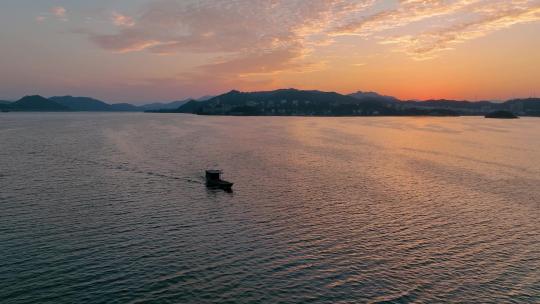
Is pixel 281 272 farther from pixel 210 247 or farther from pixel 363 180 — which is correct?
pixel 363 180

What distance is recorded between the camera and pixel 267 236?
56375mm

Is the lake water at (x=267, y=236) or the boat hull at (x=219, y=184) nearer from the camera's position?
the lake water at (x=267, y=236)

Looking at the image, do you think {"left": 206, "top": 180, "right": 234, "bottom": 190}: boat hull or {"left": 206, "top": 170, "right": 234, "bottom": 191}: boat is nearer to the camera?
{"left": 206, "top": 180, "right": 234, "bottom": 190}: boat hull

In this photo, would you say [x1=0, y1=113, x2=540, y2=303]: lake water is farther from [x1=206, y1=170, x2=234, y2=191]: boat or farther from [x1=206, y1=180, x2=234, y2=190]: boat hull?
[x1=206, y1=170, x2=234, y2=191]: boat

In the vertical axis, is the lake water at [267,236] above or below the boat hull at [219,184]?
below

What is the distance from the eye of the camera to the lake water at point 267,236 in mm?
40594

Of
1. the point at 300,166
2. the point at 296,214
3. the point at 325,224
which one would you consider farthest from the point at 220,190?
the point at 300,166

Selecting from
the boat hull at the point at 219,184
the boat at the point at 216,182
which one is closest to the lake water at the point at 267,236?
the boat hull at the point at 219,184

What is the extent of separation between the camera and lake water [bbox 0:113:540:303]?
40.6m

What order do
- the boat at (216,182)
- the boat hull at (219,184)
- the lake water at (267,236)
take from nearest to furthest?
the lake water at (267,236), the boat hull at (219,184), the boat at (216,182)

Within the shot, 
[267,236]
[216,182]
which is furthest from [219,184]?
[267,236]

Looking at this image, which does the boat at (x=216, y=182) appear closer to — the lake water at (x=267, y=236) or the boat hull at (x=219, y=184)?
the boat hull at (x=219, y=184)

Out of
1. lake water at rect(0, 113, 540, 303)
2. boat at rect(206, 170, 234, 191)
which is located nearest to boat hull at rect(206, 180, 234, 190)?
boat at rect(206, 170, 234, 191)

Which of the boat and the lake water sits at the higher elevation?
the boat
